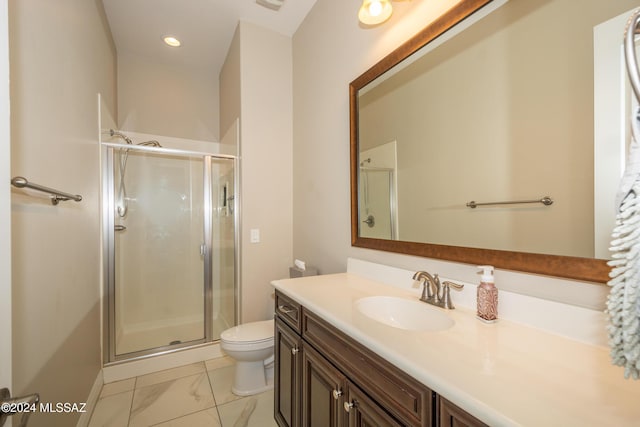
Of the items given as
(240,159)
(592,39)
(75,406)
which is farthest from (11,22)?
(592,39)

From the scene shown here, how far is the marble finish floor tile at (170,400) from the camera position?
5.42ft

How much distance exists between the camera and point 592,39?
2.49ft

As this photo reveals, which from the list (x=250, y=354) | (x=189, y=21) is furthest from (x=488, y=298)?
(x=189, y=21)

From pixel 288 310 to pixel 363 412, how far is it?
0.62m

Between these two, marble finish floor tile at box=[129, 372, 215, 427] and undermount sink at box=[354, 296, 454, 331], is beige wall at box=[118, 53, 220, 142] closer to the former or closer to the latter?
marble finish floor tile at box=[129, 372, 215, 427]

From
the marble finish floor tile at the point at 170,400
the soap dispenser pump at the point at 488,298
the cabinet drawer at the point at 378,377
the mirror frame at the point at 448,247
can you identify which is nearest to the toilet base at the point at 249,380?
the marble finish floor tile at the point at 170,400

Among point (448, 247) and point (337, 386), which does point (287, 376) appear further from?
point (448, 247)

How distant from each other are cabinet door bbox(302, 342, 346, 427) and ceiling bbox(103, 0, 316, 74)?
2467 millimetres

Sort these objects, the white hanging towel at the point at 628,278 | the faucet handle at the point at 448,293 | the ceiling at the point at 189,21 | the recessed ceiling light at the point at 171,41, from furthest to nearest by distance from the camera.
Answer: the recessed ceiling light at the point at 171,41 → the ceiling at the point at 189,21 → the faucet handle at the point at 448,293 → the white hanging towel at the point at 628,278

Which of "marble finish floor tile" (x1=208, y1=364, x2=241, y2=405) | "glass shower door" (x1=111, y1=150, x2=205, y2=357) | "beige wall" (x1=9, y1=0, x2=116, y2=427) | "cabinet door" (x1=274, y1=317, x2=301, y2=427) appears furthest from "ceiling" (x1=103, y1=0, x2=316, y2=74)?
"marble finish floor tile" (x1=208, y1=364, x2=241, y2=405)

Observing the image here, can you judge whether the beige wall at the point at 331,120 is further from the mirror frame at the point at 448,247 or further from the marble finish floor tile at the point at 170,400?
the marble finish floor tile at the point at 170,400

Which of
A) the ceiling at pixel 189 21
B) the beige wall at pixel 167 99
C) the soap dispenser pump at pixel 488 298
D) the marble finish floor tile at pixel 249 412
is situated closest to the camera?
the soap dispenser pump at pixel 488 298

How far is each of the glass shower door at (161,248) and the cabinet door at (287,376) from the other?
128 cm

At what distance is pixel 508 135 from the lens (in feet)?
3.11
